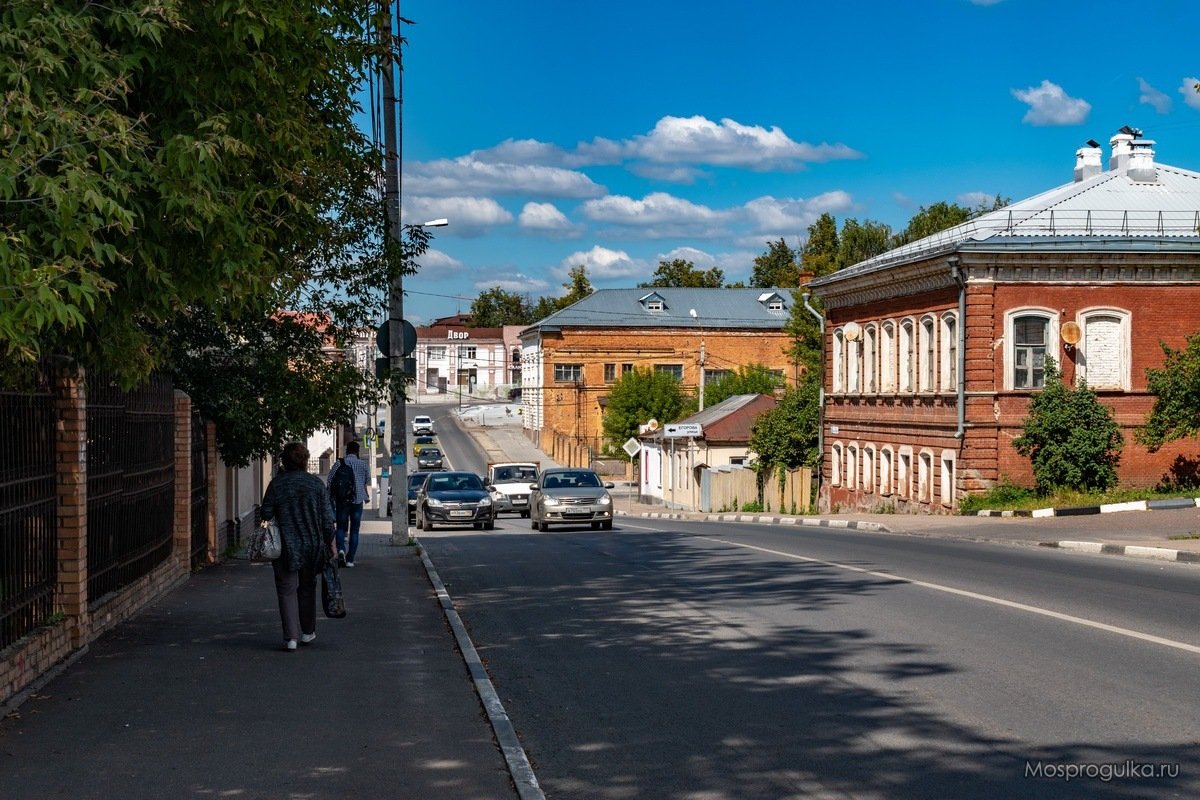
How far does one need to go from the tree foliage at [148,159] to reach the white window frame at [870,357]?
34.5 metres

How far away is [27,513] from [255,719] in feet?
8.43

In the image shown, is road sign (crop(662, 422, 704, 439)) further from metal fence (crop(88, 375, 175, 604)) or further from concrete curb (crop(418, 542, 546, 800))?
concrete curb (crop(418, 542, 546, 800))

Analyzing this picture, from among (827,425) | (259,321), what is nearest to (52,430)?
(259,321)

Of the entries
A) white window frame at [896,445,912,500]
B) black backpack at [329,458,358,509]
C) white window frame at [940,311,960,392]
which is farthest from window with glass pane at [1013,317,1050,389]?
black backpack at [329,458,358,509]

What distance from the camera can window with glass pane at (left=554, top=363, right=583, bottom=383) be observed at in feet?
304

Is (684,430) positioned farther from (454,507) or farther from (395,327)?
(395,327)

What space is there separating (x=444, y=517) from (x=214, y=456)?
14.6 meters

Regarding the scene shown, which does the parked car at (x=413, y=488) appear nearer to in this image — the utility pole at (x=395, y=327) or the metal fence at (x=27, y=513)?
the utility pole at (x=395, y=327)

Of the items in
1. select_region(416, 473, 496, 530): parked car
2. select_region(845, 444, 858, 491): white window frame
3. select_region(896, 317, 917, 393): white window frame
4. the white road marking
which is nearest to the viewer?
the white road marking

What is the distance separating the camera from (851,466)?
156ft

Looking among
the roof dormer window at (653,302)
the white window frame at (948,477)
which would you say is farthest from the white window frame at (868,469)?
the roof dormer window at (653,302)

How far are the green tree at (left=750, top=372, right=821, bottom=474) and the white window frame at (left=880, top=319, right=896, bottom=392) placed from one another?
6980 millimetres

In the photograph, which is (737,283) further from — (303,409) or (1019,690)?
(1019,690)

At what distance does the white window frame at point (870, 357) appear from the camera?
147 feet
